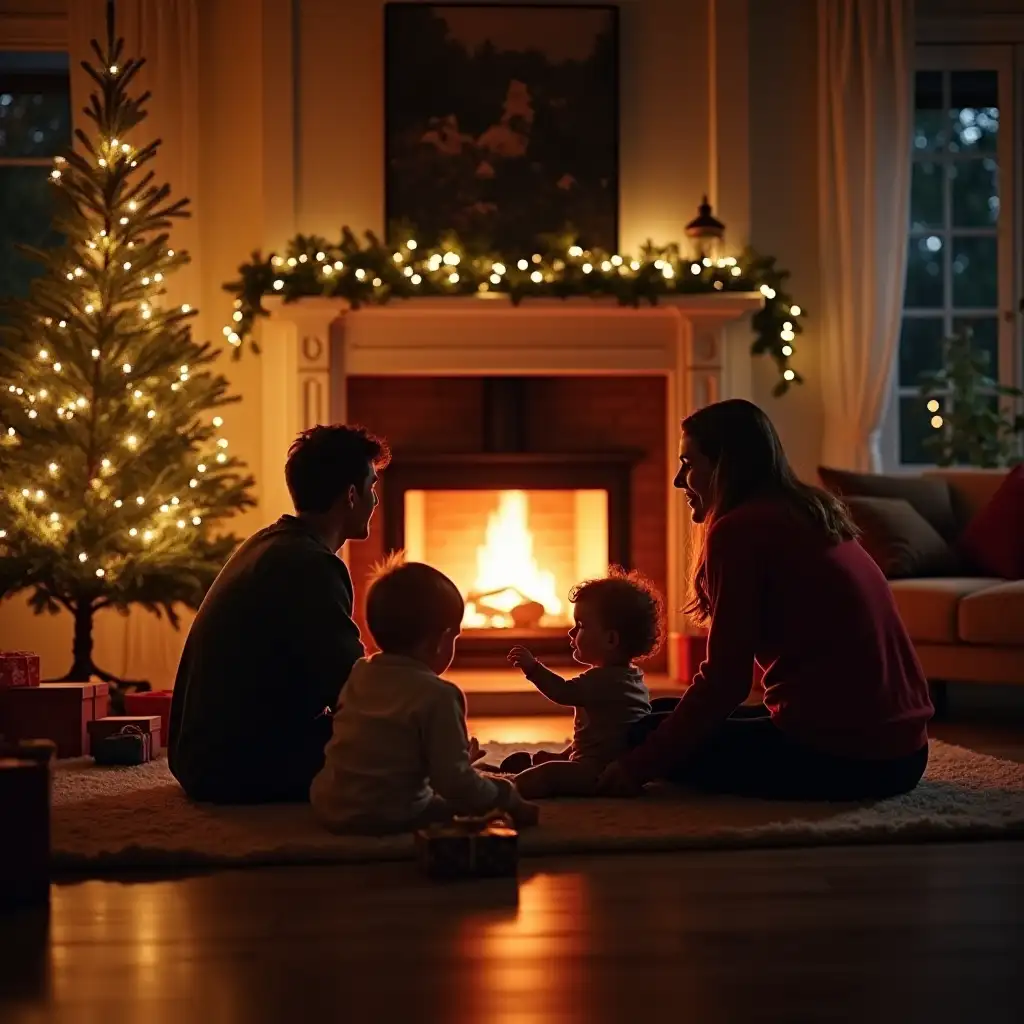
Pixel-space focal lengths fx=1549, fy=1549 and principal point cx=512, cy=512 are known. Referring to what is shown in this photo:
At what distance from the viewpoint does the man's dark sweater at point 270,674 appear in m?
3.08

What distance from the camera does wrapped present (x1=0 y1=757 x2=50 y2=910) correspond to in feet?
7.50

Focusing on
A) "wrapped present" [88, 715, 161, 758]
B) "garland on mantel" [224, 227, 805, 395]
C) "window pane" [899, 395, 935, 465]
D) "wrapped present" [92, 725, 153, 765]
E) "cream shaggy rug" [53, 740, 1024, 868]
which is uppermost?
"garland on mantel" [224, 227, 805, 395]

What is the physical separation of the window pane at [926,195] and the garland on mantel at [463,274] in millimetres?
1052

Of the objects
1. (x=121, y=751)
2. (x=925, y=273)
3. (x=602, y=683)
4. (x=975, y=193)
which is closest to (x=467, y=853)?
(x=602, y=683)

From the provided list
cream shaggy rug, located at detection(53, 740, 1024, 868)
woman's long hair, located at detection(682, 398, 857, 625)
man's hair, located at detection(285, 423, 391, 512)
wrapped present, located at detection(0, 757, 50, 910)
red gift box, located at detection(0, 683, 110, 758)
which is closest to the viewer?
wrapped present, located at detection(0, 757, 50, 910)

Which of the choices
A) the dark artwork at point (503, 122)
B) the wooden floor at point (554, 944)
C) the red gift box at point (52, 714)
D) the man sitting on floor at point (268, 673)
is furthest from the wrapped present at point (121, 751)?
the dark artwork at point (503, 122)

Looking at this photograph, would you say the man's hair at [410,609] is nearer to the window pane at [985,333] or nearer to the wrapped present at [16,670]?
Answer: the wrapped present at [16,670]

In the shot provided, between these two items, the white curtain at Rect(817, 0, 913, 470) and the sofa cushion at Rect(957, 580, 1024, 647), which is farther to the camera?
the white curtain at Rect(817, 0, 913, 470)

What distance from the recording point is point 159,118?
241 inches

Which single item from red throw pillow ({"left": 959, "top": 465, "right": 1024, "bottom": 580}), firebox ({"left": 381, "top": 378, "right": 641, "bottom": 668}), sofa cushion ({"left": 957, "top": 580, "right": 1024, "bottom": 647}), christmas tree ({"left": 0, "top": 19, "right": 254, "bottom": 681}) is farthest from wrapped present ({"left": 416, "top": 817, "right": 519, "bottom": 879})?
firebox ({"left": 381, "top": 378, "right": 641, "bottom": 668})

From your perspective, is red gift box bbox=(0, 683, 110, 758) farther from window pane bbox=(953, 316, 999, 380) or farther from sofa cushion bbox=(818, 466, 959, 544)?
window pane bbox=(953, 316, 999, 380)

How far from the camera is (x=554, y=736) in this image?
180 inches

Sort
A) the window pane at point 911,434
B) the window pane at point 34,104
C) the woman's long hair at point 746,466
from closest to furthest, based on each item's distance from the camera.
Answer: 1. the woman's long hair at point 746,466
2. the window pane at point 34,104
3. the window pane at point 911,434

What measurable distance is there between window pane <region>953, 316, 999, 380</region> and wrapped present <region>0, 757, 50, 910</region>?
522 cm
